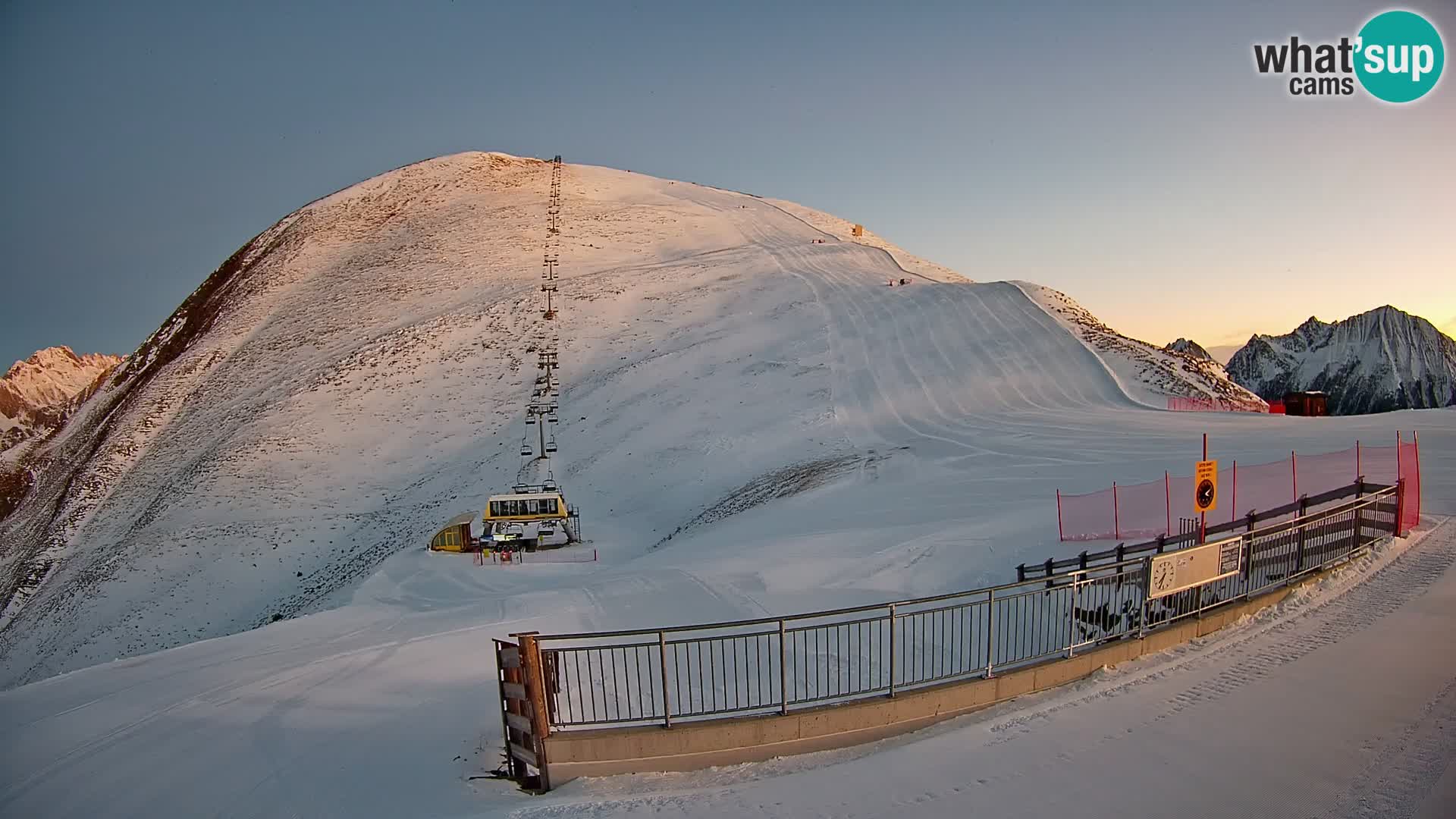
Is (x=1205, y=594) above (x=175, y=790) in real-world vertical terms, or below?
above

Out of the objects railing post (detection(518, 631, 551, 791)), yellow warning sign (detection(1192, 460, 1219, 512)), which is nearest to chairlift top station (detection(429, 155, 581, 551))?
railing post (detection(518, 631, 551, 791))

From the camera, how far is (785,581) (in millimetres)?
16703

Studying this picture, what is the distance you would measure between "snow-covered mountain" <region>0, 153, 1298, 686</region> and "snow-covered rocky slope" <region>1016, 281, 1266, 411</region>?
0.78 ft

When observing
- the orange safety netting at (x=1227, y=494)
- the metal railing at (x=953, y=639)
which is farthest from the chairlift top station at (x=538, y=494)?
the orange safety netting at (x=1227, y=494)

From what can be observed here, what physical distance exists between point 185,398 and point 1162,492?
55.7 m

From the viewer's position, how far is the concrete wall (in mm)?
7930

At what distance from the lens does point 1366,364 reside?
124188mm

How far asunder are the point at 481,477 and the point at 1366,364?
473 feet

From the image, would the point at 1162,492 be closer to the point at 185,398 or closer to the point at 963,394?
the point at 963,394

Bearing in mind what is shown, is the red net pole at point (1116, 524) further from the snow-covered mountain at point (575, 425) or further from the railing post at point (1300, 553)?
the railing post at point (1300, 553)

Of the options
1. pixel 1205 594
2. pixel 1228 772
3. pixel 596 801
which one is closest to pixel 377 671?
pixel 596 801

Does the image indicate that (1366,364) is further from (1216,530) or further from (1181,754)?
(1181,754)

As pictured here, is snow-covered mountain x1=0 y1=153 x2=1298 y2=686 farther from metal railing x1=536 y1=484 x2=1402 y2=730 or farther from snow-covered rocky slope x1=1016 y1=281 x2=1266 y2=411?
metal railing x1=536 y1=484 x2=1402 y2=730

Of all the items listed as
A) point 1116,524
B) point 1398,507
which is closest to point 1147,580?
point 1398,507
